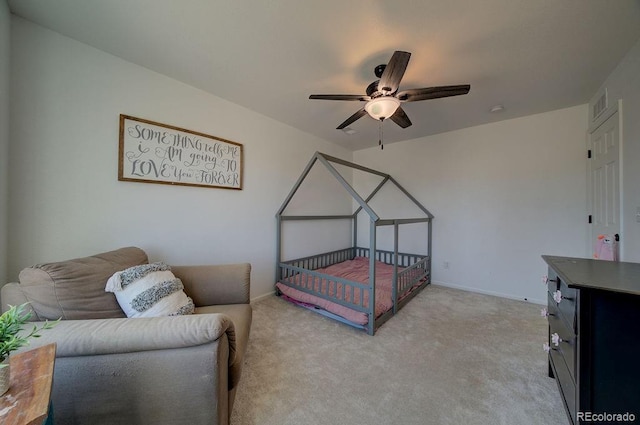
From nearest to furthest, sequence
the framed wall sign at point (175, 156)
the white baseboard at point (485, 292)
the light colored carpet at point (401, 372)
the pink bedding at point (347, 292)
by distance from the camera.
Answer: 1. the light colored carpet at point (401, 372)
2. the framed wall sign at point (175, 156)
3. the pink bedding at point (347, 292)
4. the white baseboard at point (485, 292)

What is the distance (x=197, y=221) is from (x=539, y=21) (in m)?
3.16

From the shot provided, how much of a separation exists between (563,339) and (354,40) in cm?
221

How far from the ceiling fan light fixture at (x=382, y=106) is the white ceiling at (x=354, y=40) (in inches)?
14.0

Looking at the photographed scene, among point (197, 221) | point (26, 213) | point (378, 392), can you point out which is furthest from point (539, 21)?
point (26, 213)

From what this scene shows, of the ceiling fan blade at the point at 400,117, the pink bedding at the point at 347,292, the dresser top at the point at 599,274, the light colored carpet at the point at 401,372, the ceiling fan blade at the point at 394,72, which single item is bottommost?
the light colored carpet at the point at 401,372

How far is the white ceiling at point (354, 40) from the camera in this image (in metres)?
1.35

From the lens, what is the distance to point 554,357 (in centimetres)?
136

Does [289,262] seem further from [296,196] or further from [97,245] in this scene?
[97,245]

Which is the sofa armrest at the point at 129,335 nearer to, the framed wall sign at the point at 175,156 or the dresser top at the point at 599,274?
the framed wall sign at the point at 175,156

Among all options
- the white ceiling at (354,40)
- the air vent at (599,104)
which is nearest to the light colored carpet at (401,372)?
the air vent at (599,104)

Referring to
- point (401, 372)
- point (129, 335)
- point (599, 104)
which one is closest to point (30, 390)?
point (129, 335)

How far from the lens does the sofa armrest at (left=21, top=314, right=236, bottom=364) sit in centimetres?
88

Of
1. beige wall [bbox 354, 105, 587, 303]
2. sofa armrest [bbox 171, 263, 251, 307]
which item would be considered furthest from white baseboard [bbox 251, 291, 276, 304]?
beige wall [bbox 354, 105, 587, 303]

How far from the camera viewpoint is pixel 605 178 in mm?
2088
